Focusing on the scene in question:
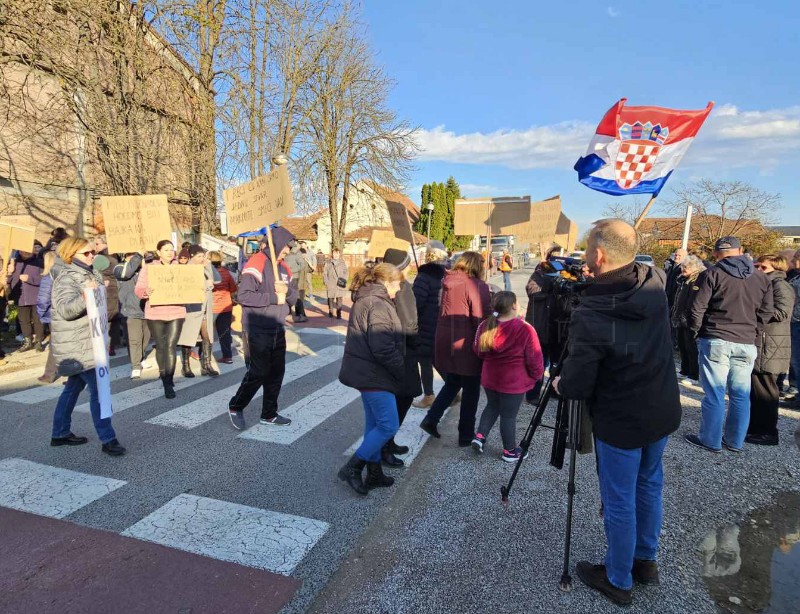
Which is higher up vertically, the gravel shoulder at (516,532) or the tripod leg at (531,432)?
the tripod leg at (531,432)

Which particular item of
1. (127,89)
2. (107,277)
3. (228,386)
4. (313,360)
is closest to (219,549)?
(228,386)

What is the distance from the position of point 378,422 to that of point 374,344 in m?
0.62

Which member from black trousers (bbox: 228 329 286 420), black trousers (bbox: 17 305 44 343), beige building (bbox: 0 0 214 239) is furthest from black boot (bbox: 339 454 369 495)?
beige building (bbox: 0 0 214 239)

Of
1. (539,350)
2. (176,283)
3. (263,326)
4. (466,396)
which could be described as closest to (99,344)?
(263,326)

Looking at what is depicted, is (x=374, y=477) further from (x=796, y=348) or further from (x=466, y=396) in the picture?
(x=796, y=348)

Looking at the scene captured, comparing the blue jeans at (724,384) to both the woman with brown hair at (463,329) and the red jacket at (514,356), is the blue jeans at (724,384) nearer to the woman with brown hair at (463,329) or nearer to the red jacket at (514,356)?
the red jacket at (514,356)

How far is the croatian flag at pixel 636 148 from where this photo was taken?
4949 millimetres

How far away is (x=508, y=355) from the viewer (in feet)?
13.5

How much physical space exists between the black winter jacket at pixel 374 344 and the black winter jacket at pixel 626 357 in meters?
1.37

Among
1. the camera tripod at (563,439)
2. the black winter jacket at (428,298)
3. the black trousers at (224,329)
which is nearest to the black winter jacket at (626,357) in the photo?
the camera tripod at (563,439)

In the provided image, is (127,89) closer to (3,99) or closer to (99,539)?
(3,99)

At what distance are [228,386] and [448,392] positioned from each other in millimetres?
3404

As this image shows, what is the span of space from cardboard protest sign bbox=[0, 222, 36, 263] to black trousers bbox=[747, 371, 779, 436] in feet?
33.2

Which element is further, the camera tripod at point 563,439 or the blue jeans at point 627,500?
the camera tripod at point 563,439
